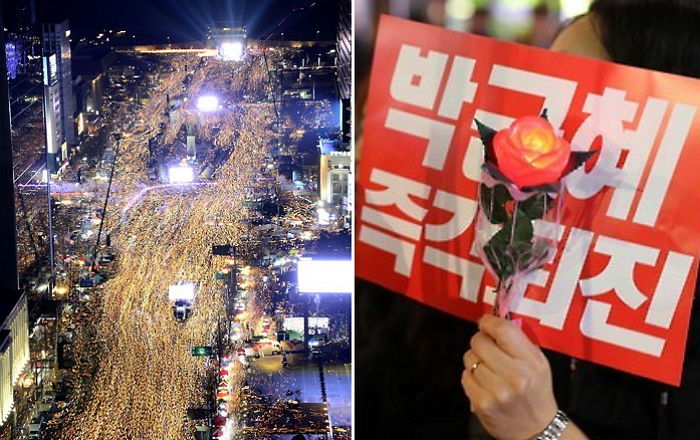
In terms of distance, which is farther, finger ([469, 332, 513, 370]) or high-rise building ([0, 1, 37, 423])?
high-rise building ([0, 1, 37, 423])

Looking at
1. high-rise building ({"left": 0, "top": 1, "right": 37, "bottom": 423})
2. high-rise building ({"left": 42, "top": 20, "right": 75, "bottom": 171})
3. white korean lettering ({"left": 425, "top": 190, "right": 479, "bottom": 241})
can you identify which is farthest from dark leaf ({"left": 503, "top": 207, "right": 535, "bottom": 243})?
high-rise building ({"left": 0, "top": 1, "right": 37, "bottom": 423})

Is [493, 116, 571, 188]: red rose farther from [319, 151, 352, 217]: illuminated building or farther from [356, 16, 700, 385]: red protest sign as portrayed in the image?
[319, 151, 352, 217]: illuminated building

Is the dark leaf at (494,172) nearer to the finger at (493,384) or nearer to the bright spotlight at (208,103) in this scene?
the finger at (493,384)

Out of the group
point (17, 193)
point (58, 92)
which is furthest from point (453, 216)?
point (17, 193)

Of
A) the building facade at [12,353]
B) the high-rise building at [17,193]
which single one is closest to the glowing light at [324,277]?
the high-rise building at [17,193]

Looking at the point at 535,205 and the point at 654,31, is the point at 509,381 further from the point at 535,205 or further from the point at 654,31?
the point at 654,31

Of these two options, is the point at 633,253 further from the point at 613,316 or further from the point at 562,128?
the point at 562,128
